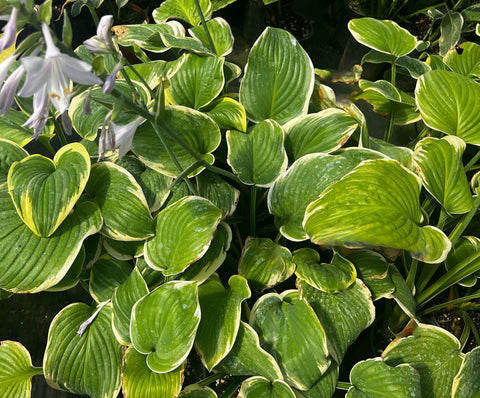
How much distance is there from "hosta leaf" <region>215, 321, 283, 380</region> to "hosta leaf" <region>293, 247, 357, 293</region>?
18 cm

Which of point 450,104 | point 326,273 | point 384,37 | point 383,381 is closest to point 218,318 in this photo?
point 326,273

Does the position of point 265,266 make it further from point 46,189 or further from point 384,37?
point 384,37

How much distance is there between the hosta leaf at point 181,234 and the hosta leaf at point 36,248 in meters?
0.14

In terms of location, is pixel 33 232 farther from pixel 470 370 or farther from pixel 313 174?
pixel 470 370

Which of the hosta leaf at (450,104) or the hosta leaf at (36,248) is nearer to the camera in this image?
the hosta leaf at (36,248)

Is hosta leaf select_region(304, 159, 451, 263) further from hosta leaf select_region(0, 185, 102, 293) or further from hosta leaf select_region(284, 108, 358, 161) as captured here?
hosta leaf select_region(0, 185, 102, 293)

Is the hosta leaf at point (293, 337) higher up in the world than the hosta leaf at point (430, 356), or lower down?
higher up

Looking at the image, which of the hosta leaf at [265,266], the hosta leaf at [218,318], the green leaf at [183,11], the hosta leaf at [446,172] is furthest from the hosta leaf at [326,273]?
the green leaf at [183,11]

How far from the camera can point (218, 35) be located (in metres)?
1.32

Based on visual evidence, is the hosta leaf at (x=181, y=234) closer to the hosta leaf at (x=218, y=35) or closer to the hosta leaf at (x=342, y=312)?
the hosta leaf at (x=342, y=312)

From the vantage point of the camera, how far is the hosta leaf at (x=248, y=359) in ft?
2.79

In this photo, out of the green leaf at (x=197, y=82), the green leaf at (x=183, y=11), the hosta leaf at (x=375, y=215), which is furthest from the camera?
the green leaf at (x=183, y=11)

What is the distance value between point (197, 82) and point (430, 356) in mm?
920

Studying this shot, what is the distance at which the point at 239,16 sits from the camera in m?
2.21
